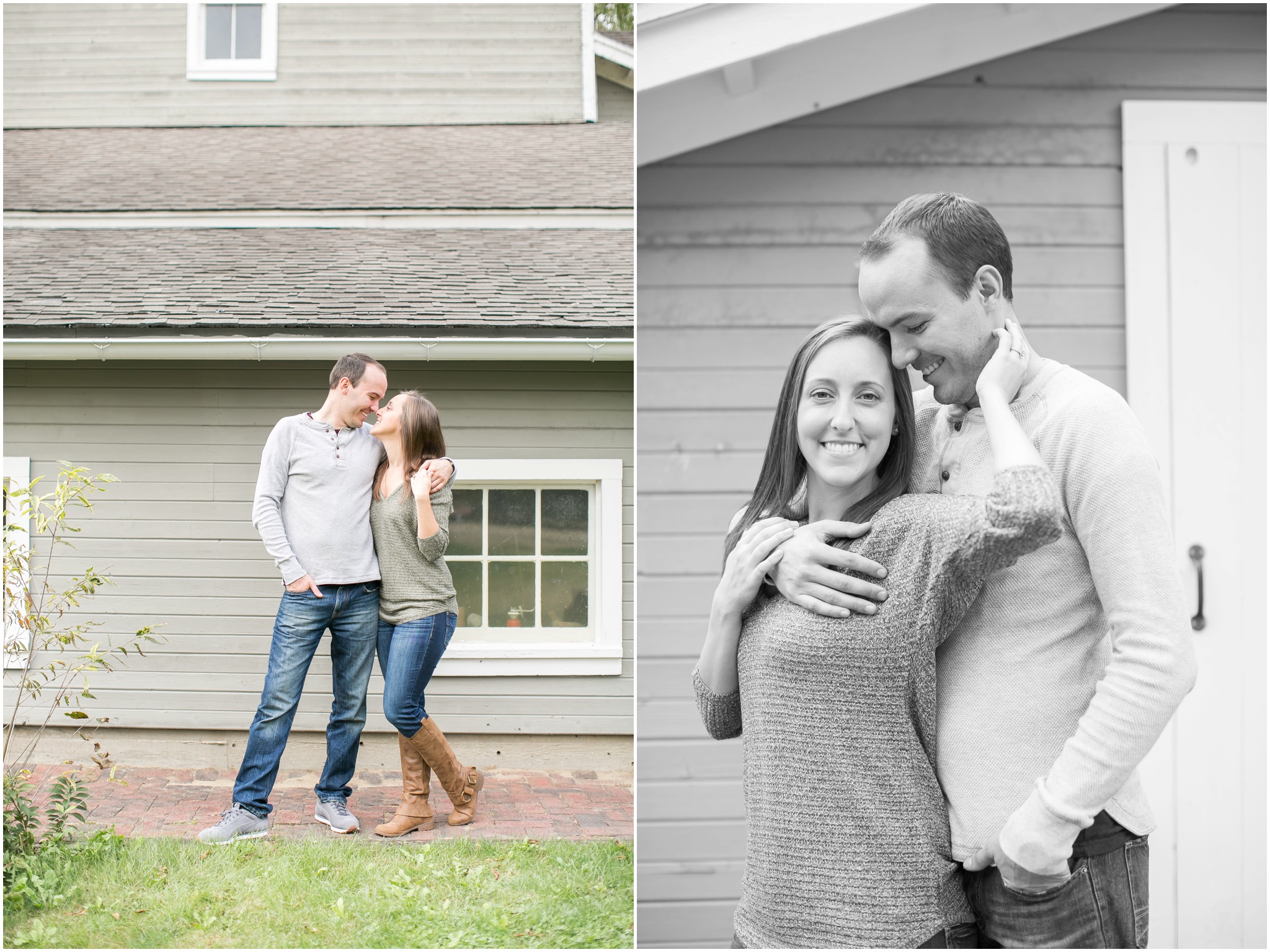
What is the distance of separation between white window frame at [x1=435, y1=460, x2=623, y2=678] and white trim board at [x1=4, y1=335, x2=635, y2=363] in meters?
0.50

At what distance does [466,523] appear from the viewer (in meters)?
4.26

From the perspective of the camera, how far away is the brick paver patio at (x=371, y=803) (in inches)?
132

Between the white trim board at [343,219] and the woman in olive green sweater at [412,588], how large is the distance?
Result: 1582 mm

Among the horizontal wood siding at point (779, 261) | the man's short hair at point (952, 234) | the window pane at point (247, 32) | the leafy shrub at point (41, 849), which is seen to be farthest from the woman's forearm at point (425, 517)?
the window pane at point (247, 32)

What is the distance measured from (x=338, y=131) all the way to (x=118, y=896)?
4.20 m

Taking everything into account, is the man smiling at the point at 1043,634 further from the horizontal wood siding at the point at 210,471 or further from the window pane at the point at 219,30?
the window pane at the point at 219,30

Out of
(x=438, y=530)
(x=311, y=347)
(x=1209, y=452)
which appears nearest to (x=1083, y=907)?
(x=1209, y=452)

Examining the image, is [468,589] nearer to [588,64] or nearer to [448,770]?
[448,770]

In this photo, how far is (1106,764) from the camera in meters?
1.33

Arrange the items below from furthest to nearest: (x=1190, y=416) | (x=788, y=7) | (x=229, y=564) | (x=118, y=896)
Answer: (x=229, y=564), (x=1190, y=416), (x=118, y=896), (x=788, y=7)

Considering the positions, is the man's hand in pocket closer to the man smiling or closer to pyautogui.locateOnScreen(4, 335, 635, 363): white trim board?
the man smiling

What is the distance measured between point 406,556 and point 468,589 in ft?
2.99

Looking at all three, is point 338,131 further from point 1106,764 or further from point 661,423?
point 1106,764

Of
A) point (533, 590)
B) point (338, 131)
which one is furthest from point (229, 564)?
point (338, 131)
